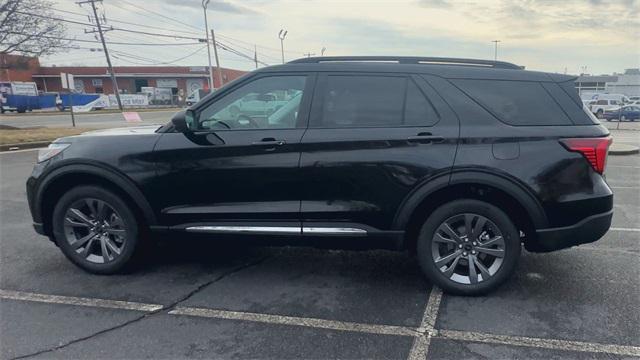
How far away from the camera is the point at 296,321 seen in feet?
10.1

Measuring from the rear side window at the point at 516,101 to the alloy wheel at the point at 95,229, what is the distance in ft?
10.1

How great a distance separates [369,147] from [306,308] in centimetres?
131

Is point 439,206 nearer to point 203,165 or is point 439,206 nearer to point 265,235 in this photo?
point 265,235

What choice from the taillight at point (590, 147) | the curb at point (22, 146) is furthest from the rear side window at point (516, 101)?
the curb at point (22, 146)

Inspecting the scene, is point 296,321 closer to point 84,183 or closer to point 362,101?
point 362,101

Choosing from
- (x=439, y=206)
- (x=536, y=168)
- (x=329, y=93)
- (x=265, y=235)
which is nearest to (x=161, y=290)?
(x=265, y=235)

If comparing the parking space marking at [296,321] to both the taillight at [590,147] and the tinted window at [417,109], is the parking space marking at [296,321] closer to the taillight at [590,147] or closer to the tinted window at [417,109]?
the tinted window at [417,109]

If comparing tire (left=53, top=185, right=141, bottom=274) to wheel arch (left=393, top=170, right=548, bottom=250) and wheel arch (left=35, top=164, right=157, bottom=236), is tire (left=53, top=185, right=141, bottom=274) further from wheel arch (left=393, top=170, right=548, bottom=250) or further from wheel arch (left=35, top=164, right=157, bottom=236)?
wheel arch (left=393, top=170, right=548, bottom=250)

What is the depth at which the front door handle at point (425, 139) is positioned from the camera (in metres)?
3.28

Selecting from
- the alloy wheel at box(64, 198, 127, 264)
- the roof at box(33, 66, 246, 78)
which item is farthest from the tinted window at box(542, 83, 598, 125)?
the roof at box(33, 66, 246, 78)

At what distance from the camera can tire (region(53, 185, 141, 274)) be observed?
3738mm

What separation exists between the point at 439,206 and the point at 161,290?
7.71 ft

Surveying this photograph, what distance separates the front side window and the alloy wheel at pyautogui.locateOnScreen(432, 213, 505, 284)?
1548mm

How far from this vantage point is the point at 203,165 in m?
3.52
